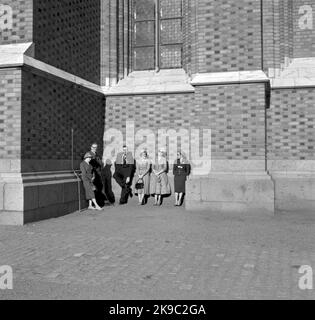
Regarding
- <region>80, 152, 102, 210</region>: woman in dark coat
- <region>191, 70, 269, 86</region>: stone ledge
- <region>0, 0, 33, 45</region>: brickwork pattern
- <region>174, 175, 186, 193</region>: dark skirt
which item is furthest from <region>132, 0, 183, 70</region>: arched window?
<region>0, 0, 33, 45</region>: brickwork pattern

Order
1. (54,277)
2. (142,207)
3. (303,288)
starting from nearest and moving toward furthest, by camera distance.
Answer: (303,288), (54,277), (142,207)

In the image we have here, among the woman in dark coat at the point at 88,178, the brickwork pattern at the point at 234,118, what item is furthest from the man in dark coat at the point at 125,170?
the brickwork pattern at the point at 234,118

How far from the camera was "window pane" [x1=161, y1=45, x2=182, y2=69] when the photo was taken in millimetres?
11198

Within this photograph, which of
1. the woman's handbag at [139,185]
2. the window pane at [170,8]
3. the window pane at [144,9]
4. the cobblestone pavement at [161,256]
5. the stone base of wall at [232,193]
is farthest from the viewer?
the window pane at [144,9]

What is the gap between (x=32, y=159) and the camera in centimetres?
773

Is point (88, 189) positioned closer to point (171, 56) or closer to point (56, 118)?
point (56, 118)

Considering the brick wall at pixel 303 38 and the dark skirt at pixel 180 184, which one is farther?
the brick wall at pixel 303 38

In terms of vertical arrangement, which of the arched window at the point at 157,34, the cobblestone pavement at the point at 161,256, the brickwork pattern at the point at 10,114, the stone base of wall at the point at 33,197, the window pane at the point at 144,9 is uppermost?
the window pane at the point at 144,9

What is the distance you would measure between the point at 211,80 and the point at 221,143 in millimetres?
1466

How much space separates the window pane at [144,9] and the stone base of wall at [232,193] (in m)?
5.76

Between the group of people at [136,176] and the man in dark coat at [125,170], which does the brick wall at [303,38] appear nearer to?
the group of people at [136,176]

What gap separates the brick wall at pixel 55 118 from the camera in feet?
25.1

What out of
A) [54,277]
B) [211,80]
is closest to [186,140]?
[211,80]

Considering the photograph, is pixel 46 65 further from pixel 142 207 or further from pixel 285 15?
pixel 285 15
